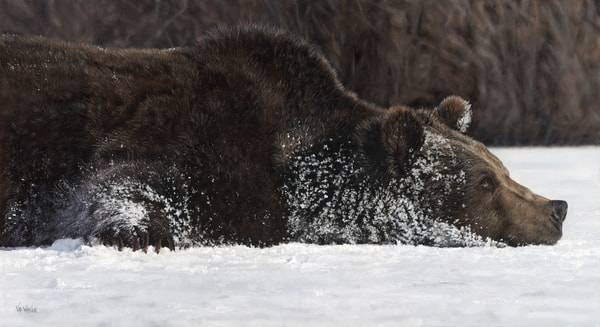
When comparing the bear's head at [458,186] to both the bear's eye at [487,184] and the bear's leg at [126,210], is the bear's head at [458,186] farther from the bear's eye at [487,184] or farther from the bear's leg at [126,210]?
the bear's leg at [126,210]

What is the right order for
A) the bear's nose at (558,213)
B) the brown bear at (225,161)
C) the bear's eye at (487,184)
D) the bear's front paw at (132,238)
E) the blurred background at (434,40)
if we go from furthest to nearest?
the blurred background at (434,40), the bear's eye at (487,184), the bear's nose at (558,213), the brown bear at (225,161), the bear's front paw at (132,238)

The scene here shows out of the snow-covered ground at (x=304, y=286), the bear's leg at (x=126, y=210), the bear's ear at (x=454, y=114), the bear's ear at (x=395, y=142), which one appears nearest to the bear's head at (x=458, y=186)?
the bear's ear at (x=395, y=142)

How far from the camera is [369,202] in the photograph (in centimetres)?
517

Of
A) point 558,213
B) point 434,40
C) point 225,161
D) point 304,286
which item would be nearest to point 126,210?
point 225,161

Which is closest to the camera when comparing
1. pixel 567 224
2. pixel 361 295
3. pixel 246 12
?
pixel 361 295

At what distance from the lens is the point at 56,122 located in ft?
16.6

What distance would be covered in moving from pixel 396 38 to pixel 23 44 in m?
5.15

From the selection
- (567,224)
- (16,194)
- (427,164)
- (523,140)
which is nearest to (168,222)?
(16,194)

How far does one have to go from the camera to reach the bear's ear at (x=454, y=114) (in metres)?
5.58

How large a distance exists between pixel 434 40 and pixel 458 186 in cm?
511

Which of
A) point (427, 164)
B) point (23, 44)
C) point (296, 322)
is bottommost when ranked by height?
point (296, 322)

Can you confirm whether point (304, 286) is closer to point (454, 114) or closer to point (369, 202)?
point (369, 202)

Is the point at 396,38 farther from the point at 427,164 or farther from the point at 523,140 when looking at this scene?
the point at 427,164

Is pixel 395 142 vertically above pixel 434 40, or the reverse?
pixel 434 40
